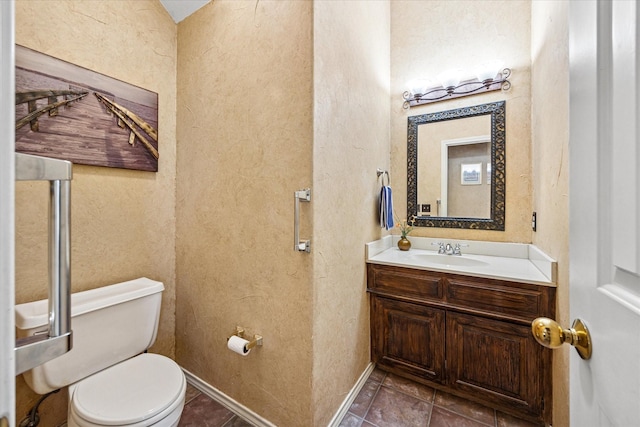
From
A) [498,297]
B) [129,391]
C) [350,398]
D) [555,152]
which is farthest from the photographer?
[350,398]

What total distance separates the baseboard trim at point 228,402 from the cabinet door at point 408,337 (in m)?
0.85

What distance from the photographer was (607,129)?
43 cm

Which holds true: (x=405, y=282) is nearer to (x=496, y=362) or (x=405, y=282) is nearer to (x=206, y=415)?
(x=496, y=362)

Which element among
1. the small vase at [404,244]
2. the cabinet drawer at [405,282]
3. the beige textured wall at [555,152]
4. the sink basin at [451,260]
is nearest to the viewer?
the beige textured wall at [555,152]

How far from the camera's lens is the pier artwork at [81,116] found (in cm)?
124

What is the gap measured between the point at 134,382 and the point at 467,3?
3243mm

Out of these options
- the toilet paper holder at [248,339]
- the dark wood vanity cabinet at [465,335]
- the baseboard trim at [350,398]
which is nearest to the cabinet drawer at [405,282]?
the dark wood vanity cabinet at [465,335]

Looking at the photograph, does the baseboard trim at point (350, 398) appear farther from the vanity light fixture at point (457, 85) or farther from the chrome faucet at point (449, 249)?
the vanity light fixture at point (457, 85)

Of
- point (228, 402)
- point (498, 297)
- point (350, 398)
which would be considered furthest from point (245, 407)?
point (498, 297)

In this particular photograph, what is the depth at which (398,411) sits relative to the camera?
156 cm

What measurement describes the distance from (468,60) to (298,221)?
1.95m

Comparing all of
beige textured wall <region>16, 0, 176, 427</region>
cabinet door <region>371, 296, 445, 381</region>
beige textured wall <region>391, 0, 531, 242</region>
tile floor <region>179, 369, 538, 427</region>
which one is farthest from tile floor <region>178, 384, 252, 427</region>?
beige textured wall <region>391, 0, 531, 242</region>

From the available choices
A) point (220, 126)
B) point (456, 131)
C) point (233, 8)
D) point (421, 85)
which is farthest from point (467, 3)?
point (220, 126)

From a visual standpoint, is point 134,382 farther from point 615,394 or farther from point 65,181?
point 615,394
